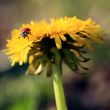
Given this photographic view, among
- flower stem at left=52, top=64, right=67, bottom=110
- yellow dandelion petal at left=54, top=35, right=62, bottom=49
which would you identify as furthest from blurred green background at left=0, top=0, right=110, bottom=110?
yellow dandelion petal at left=54, top=35, right=62, bottom=49

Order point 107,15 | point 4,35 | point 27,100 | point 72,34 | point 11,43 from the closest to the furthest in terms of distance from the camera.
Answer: point 72,34 < point 11,43 < point 27,100 < point 107,15 < point 4,35

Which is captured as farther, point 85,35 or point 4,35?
point 4,35


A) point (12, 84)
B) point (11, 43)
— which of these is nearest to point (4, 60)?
point (12, 84)

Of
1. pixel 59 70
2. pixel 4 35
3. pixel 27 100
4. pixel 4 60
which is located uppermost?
pixel 4 35

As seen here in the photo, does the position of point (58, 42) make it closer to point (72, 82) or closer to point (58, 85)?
point (58, 85)

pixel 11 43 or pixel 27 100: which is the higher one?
pixel 27 100

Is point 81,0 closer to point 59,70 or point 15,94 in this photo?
point 15,94

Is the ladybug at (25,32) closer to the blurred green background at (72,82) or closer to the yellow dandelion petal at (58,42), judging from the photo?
the yellow dandelion petal at (58,42)
